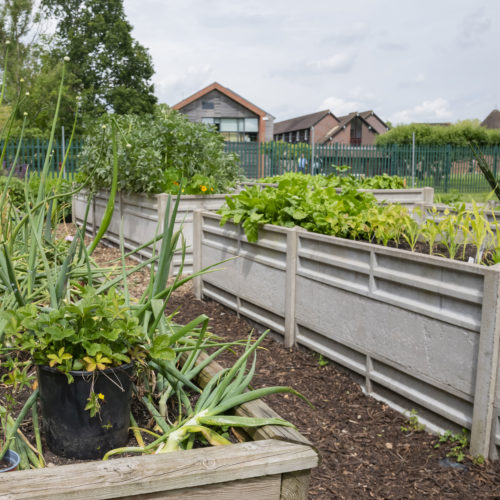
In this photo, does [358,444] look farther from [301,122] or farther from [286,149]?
[301,122]

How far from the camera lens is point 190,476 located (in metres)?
1.37

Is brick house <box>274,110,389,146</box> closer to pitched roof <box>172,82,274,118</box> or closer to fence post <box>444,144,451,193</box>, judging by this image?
pitched roof <box>172,82,274,118</box>

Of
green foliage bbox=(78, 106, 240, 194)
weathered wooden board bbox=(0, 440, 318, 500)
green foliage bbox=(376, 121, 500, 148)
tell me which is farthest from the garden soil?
green foliage bbox=(376, 121, 500, 148)

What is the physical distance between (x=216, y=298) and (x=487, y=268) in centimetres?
321

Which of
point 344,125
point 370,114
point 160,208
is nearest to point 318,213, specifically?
point 160,208

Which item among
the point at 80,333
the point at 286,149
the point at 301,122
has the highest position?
the point at 301,122

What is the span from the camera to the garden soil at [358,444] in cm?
262

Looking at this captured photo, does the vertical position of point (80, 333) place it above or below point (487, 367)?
above

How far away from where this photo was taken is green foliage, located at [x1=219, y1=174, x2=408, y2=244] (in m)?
3.95

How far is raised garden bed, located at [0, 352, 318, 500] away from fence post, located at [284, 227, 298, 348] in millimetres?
2636

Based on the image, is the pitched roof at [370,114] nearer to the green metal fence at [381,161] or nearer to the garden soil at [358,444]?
the green metal fence at [381,161]

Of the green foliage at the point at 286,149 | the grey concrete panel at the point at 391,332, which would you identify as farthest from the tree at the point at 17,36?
the grey concrete panel at the point at 391,332

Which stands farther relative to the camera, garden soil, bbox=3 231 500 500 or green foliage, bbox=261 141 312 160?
green foliage, bbox=261 141 312 160

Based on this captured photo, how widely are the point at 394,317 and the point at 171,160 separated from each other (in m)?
4.62
